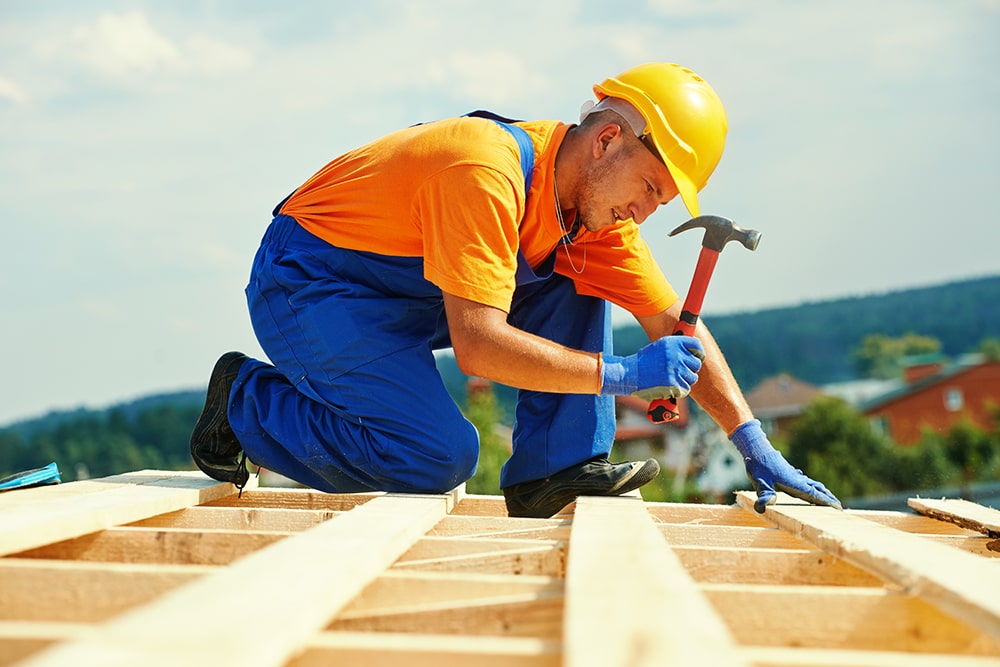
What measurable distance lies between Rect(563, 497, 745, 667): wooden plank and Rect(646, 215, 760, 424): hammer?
1.37 meters

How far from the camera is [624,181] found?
358 cm

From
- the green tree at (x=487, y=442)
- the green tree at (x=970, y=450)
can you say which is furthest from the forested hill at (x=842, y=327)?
the green tree at (x=487, y=442)

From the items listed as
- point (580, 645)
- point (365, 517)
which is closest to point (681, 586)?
point (580, 645)

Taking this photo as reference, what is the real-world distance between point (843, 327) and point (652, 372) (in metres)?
122

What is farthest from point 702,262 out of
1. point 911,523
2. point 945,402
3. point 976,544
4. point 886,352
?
point 886,352

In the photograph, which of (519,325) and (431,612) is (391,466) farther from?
(431,612)

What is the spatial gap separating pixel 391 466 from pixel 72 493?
103 cm

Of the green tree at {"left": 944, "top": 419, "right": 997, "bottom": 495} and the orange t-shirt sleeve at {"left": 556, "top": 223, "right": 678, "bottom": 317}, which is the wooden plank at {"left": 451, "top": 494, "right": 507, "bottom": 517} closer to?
the orange t-shirt sleeve at {"left": 556, "top": 223, "right": 678, "bottom": 317}

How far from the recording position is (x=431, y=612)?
1.84m

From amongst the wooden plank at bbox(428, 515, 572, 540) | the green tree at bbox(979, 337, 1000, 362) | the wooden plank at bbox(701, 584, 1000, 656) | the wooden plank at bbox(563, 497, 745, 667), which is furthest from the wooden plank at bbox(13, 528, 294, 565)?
the green tree at bbox(979, 337, 1000, 362)

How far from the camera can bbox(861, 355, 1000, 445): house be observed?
79188mm

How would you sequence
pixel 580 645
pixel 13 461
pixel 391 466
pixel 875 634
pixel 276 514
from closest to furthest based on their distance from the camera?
1. pixel 580 645
2. pixel 875 634
3. pixel 276 514
4. pixel 391 466
5. pixel 13 461

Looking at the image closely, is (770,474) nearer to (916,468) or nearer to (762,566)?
(762,566)

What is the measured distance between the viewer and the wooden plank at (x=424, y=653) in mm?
1443
